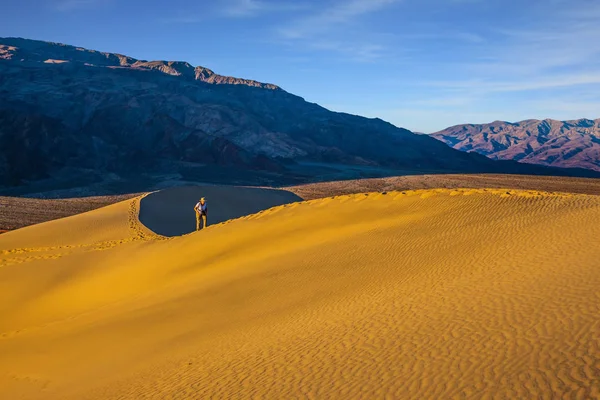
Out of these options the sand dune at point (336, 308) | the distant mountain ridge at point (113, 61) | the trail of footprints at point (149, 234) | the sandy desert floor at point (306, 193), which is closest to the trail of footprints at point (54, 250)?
the trail of footprints at point (149, 234)

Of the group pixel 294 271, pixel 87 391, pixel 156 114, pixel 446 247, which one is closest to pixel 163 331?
pixel 87 391

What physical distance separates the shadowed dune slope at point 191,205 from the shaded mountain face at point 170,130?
30825 mm

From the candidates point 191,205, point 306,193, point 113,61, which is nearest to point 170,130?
point 306,193

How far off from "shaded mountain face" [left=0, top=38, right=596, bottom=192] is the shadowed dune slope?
30.8m

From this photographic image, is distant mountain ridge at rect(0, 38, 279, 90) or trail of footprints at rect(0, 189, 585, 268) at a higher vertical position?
distant mountain ridge at rect(0, 38, 279, 90)

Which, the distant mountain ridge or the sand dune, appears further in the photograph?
the distant mountain ridge

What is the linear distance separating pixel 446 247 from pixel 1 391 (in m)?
8.03

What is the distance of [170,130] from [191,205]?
57214mm

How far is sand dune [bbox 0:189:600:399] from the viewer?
532 centimetres

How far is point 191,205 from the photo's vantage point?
27891 mm

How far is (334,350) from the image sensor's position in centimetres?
623

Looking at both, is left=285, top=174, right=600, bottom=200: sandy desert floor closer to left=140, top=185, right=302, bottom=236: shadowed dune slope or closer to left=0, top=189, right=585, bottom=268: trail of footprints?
left=140, top=185, right=302, bottom=236: shadowed dune slope

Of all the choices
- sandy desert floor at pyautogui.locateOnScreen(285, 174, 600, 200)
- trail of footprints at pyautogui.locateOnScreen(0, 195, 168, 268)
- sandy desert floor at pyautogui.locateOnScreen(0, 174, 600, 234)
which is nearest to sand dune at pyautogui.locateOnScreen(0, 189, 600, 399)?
trail of footprints at pyautogui.locateOnScreen(0, 195, 168, 268)

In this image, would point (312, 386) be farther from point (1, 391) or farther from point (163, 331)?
point (1, 391)
